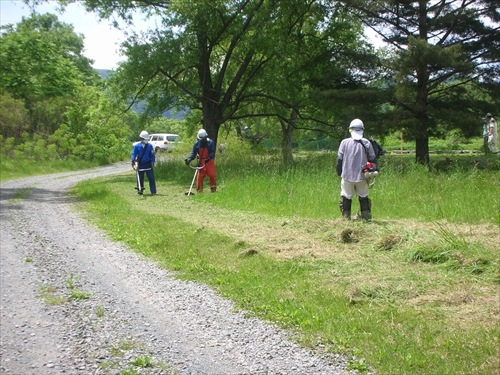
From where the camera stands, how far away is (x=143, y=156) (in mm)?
18156

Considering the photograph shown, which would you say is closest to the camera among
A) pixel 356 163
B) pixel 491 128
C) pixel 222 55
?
pixel 356 163

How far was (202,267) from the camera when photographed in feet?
26.4

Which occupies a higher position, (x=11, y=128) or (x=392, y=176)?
(x=11, y=128)

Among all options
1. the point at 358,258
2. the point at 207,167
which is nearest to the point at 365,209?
the point at 358,258

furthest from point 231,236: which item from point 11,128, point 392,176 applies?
point 11,128

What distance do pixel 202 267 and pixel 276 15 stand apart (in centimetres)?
1860

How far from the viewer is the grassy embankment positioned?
494 centimetres

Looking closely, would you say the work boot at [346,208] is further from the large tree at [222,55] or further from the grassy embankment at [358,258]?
the large tree at [222,55]

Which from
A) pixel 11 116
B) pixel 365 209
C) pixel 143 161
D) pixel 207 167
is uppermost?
pixel 11 116

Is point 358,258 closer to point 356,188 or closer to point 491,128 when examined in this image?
point 356,188

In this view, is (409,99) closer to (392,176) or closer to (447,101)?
(447,101)

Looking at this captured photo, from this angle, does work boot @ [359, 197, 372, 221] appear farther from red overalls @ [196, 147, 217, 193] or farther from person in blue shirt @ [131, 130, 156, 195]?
person in blue shirt @ [131, 130, 156, 195]

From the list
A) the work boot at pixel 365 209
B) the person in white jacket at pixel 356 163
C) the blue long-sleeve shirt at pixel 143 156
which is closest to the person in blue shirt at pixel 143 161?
the blue long-sleeve shirt at pixel 143 156

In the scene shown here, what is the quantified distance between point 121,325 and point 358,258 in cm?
359
